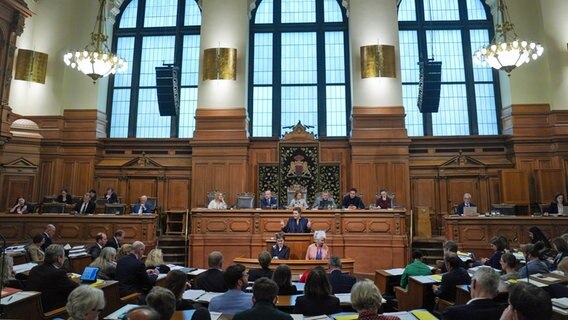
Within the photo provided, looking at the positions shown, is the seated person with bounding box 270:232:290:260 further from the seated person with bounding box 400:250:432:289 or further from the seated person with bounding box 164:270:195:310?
the seated person with bounding box 164:270:195:310

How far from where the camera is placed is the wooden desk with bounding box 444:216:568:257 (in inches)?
364

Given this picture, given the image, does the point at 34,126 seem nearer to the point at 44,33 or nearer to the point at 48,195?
the point at 48,195

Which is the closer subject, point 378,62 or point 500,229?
point 500,229

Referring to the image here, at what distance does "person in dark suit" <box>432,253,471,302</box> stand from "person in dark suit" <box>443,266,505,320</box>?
1.37m

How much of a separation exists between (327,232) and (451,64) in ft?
24.6

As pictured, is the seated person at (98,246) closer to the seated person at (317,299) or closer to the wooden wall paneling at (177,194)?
the seated person at (317,299)

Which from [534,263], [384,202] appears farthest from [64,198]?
[534,263]

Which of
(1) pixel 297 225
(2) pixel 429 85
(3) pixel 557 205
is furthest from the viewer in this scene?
(2) pixel 429 85

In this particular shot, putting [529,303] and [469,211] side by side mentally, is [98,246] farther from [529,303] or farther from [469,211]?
[469,211]

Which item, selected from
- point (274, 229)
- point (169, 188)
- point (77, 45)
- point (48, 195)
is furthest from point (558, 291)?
point (77, 45)

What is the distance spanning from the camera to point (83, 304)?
2600 millimetres

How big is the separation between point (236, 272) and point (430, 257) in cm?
756

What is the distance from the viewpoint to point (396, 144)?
38.9 feet

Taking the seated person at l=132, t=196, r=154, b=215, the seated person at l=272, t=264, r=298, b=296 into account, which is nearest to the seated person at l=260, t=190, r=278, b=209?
the seated person at l=132, t=196, r=154, b=215
